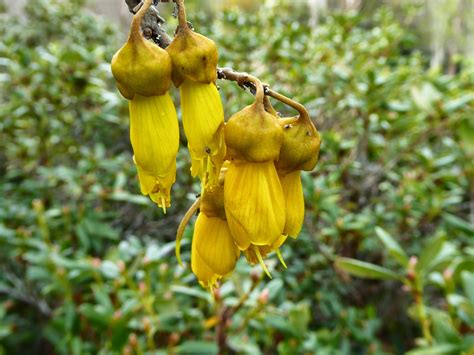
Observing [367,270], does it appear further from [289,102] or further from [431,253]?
[289,102]

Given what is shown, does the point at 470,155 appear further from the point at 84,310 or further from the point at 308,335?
the point at 84,310

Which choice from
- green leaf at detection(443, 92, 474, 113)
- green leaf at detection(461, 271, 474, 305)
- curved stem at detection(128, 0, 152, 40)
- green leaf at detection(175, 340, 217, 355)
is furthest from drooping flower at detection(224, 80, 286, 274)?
green leaf at detection(443, 92, 474, 113)

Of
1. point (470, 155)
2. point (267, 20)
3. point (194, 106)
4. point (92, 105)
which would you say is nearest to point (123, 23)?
point (267, 20)

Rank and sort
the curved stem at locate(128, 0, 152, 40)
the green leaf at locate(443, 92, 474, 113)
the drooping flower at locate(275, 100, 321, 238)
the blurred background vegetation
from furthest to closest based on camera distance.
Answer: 1. the green leaf at locate(443, 92, 474, 113)
2. the blurred background vegetation
3. the drooping flower at locate(275, 100, 321, 238)
4. the curved stem at locate(128, 0, 152, 40)

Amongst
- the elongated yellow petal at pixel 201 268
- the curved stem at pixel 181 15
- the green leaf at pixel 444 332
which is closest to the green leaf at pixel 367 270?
the green leaf at pixel 444 332

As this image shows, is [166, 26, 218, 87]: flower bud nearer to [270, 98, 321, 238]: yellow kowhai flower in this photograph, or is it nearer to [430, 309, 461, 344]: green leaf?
[270, 98, 321, 238]: yellow kowhai flower

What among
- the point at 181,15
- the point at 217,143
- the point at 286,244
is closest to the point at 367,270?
the point at 286,244
